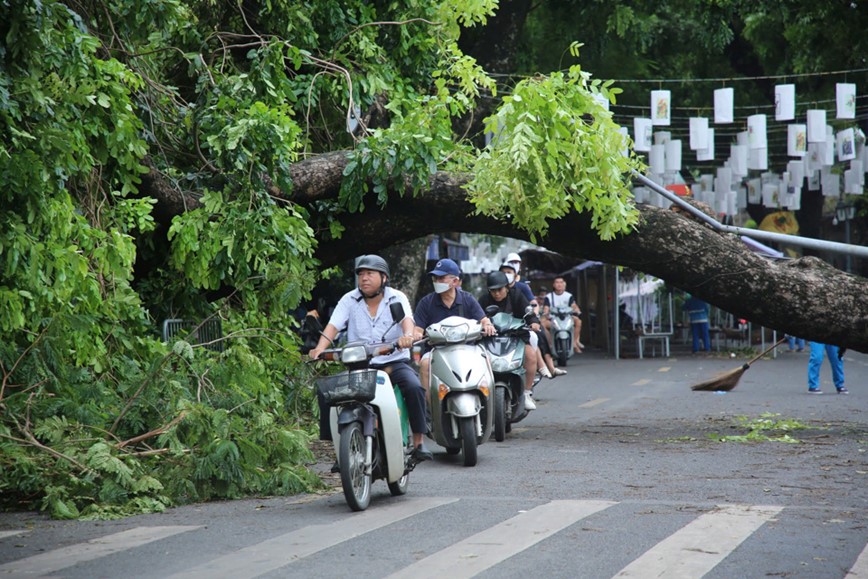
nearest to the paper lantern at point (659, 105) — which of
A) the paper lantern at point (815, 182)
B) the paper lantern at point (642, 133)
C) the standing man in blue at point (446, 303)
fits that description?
the paper lantern at point (642, 133)

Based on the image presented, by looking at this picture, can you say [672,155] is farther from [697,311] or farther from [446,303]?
[446,303]

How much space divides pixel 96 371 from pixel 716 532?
18.8 feet

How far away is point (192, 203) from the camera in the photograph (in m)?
12.9

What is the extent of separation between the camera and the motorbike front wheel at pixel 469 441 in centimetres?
1059

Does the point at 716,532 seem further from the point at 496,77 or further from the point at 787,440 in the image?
the point at 496,77

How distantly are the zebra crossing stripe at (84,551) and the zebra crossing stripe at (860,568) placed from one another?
3.74 m

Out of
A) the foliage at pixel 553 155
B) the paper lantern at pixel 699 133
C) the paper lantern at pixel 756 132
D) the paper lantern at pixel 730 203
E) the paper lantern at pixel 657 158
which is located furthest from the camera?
the paper lantern at pixel 730 203

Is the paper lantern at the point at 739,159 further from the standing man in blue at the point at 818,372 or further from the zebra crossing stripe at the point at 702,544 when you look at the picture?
the zebra crossing stripe at the point at 702,544

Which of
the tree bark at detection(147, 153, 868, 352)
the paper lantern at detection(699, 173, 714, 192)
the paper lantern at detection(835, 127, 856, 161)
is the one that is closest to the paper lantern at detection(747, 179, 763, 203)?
the paper lantern at detection(699, 173, 714, 192)

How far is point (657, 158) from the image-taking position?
1085 inches

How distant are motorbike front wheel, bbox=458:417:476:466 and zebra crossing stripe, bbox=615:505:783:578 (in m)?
2.97

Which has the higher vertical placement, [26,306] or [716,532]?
[26,306]

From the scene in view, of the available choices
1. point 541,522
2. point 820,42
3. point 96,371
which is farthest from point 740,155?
point 541,522

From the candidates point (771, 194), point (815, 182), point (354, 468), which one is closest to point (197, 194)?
point (354, 468)
